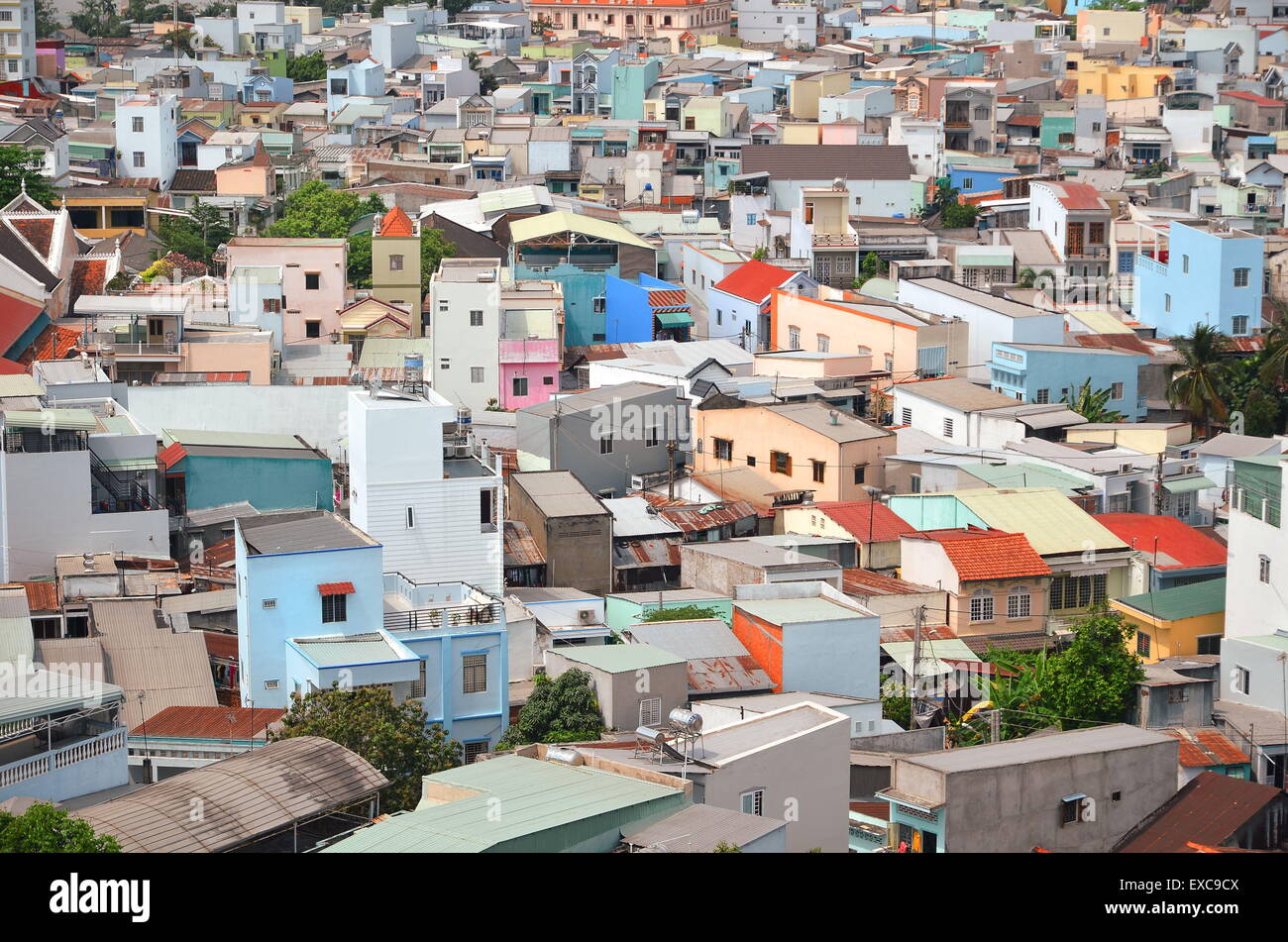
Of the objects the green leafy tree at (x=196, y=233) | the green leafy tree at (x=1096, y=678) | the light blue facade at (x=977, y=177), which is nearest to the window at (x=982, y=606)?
the green leafy tree at (x=1096, y=678)

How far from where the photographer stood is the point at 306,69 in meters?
56.6

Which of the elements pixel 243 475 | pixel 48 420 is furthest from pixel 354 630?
pixel 243 475

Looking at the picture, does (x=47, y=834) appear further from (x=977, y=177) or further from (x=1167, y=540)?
(x=977, y=177)

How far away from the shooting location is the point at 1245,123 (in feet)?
165

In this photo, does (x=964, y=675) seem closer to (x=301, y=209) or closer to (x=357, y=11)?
(x=301, y=209)

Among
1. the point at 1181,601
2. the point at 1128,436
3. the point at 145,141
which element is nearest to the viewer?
the point at 1181,601

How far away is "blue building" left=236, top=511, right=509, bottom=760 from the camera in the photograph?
15250 millimetres

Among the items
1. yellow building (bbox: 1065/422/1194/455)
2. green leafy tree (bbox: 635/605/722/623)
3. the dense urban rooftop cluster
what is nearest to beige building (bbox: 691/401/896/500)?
the dense urban rooftop cluster

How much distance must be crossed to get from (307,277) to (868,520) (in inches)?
473

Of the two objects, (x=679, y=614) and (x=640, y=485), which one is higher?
(x=640, y=485)

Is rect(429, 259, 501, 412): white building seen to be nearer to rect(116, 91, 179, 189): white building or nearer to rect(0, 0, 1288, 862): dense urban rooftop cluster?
rect(0, 0, 1288, 862): dense urban rooftop cluster

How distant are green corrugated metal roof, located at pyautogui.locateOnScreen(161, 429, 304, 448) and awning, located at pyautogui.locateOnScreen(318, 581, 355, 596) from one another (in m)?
6.15

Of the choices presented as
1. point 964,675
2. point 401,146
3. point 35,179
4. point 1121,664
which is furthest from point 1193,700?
point 401,146

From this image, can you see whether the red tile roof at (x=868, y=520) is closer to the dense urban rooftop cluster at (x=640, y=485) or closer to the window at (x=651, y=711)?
the dense urban rooftop cluster at (x=640, y=485)
